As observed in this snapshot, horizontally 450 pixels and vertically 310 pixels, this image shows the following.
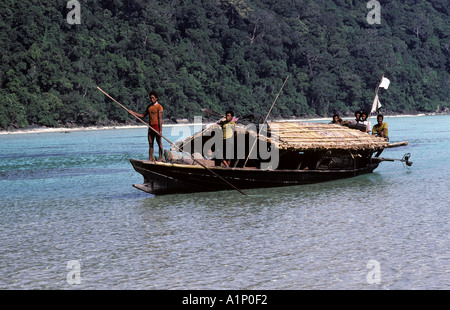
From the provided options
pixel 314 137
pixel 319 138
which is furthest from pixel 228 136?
pixel 319 138

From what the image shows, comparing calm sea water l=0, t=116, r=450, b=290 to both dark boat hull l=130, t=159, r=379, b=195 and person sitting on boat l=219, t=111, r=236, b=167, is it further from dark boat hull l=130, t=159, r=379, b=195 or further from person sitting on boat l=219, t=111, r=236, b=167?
person sitting on boat l=219, t=111, r=236, b=167

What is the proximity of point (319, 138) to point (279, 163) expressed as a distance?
4.19 ft

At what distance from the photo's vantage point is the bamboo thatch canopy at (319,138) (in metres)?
15.8

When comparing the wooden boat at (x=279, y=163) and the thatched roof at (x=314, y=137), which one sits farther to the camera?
the thatched roof at (x=314, y=137)

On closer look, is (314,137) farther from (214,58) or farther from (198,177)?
(214,58)

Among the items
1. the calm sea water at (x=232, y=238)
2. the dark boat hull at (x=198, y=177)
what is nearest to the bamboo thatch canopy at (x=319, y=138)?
the dark boat hull at (x=198, y=177)

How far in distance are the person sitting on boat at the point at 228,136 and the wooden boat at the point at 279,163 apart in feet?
0.89

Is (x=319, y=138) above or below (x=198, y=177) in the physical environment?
above

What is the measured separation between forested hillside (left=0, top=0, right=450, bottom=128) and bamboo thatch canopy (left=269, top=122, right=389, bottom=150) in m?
52.0

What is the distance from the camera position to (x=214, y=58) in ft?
321

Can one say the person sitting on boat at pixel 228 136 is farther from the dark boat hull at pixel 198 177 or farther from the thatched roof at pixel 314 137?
the dark boat hull at pixel 198 177

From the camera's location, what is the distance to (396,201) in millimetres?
14398

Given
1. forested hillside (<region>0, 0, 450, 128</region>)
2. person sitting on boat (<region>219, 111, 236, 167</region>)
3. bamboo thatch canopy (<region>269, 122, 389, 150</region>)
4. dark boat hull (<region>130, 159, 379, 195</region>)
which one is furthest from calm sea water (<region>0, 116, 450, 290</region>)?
forested hillside (<region>0, 0, 450, 128</region>)
